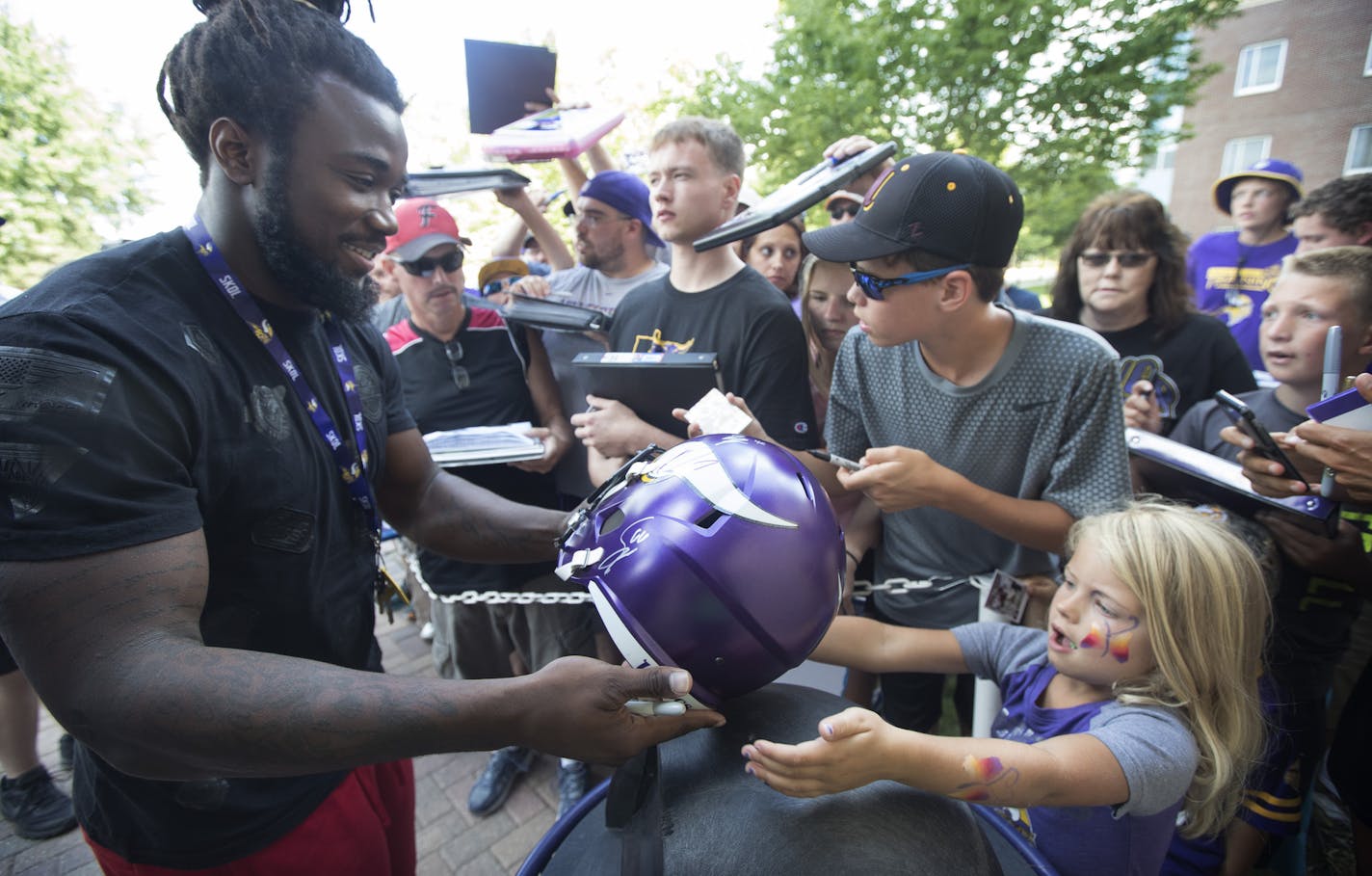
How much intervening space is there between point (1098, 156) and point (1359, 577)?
36.7 feet

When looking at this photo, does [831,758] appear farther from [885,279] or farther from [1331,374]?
[1331,374]

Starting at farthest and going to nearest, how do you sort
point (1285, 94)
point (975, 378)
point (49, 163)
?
1. point (1285, 94)
2. point (49, 163)
3. point (975, 378)

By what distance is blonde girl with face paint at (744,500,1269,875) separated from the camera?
60.2 inches

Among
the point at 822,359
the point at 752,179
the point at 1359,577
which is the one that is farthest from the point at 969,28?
the point at 1359,577

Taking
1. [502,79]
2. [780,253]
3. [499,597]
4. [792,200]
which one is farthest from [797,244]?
[499,597]

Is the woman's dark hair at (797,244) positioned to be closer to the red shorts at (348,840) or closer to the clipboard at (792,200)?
the clipboard at (792,200)

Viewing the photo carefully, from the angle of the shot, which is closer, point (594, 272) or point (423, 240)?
point (423, 240)

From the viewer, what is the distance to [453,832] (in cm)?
360

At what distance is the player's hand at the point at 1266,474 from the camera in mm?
2254

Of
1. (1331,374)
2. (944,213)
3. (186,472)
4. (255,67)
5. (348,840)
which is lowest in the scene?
(348,840)

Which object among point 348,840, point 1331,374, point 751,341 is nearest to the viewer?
point 348,840

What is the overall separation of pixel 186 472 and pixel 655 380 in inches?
62.9

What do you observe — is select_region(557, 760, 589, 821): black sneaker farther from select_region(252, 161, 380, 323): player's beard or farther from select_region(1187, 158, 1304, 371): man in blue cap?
select_region(1187, 158, 1304, 371): man in blue cap

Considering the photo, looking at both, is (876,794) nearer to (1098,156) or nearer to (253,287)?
(253,287)
